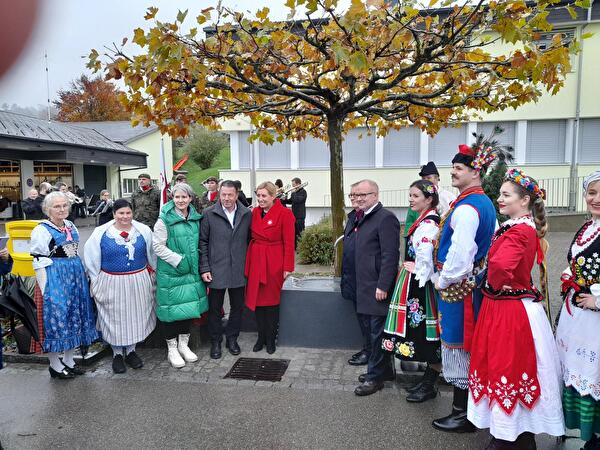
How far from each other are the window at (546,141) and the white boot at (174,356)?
50.1 ft

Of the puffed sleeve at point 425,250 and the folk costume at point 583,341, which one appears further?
the puffed sleeve at point 425,250

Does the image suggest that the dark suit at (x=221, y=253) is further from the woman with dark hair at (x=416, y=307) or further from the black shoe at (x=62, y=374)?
the woman with dark hair at (x=416, y=307)

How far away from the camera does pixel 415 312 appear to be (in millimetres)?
4031

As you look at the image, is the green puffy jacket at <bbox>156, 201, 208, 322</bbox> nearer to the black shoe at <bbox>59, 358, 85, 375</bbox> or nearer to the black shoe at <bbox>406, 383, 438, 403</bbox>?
the black shoe at <bbox>59, 358, 85, 375</bbox>

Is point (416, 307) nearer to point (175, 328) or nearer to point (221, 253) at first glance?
point (221, 253)

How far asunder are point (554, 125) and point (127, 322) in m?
16.3

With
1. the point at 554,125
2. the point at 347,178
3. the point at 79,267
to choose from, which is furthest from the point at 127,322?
the point at 554,125

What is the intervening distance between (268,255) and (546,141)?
14856 mm

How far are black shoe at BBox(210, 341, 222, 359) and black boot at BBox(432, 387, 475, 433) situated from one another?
8.17 feet

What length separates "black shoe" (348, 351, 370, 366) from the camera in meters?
5.00

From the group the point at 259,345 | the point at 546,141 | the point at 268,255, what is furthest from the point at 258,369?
the point at 546,141

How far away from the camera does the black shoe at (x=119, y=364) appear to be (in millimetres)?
4955

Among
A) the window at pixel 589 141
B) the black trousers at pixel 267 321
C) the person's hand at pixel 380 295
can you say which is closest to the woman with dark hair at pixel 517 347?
the person's hand at pixel 380 295

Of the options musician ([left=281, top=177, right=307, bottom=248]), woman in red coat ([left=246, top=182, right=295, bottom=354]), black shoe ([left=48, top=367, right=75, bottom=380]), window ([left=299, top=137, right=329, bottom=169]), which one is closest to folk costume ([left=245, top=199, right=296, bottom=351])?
Answer: woman in red coat ([left=246, top=182, right=295, bottom=354])
